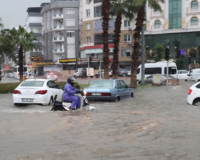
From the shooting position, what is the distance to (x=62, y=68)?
8188cm

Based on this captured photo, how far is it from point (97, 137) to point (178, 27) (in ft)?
203

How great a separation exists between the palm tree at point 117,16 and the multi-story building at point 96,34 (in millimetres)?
33897

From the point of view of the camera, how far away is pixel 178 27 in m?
68.2

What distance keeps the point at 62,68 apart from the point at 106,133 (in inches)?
2866

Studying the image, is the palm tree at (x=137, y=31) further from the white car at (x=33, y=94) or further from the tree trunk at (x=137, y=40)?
the white car at (x=33, y=94)

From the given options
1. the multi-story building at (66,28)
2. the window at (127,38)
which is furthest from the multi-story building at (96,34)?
the multi-story building at (66,28)

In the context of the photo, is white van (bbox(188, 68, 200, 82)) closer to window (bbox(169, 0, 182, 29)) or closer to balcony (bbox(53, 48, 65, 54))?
window (bbox(169, 0, 182, 29))

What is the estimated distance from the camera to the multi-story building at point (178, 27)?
6700 centimetres

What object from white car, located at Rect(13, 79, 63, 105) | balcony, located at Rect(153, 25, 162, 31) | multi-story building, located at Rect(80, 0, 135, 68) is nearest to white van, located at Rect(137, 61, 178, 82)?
white car, located at Rect(13, 79, 63, 105)

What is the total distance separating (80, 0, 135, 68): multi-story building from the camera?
241ft

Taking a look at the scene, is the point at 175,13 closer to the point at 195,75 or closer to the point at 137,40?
the point at 195,75

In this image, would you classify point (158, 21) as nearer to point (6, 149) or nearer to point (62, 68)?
point (62, 68)

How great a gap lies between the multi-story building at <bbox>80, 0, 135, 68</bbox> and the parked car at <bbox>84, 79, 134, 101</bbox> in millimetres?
52309

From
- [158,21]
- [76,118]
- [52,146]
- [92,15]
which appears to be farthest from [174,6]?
[52,146]
